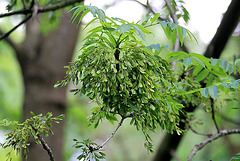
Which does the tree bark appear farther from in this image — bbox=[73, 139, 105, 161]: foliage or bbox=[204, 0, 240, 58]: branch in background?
bbox=[73, 139, 105, 161]: foliage

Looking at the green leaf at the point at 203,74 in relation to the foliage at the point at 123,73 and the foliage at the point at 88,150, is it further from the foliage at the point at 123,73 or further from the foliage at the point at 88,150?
the foliage at the point at 88,150

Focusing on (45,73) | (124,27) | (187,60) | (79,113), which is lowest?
(79,113)

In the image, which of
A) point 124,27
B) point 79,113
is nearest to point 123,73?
point 124,27

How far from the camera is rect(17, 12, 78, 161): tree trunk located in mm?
3801

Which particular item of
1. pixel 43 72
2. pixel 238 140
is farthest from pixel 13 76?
pixel 238 140

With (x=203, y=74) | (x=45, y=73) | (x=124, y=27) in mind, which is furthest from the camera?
(x=45, y=73)

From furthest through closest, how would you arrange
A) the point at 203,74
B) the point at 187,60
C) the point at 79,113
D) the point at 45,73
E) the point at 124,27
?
the point at 79,113 → the point at 45,73 → the point at 203,74 → the point at 187,60 → the point at 124,27

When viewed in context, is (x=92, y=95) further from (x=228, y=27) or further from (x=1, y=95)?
(x=1, y=95)

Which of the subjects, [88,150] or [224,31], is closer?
[88,150]

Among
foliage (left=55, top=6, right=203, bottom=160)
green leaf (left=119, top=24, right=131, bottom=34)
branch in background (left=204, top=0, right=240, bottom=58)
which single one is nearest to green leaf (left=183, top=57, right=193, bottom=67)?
foliage (left=55, top=6, right=203, bottom=160)

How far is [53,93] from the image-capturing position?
3918 millimetres

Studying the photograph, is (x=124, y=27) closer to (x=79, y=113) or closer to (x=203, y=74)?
(x=203, y=74)

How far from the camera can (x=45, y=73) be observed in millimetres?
3957

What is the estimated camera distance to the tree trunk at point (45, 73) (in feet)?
12.5
